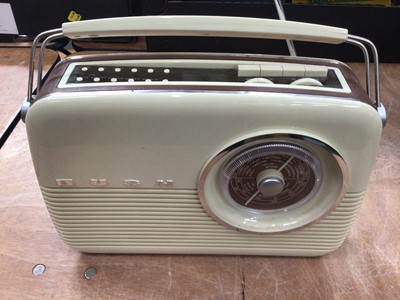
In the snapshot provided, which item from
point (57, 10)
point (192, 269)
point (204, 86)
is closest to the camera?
point (204, 86)

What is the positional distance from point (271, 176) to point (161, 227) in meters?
0.16

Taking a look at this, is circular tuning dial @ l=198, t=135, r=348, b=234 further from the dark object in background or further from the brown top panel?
the dark object in background

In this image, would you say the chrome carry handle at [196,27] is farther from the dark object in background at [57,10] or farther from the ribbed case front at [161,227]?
the dark object in background at [57,10]

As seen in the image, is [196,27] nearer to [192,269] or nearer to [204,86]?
[204,86]

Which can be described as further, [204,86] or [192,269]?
[192,269]

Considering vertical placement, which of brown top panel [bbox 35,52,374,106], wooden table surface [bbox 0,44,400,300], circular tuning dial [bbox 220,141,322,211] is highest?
brown top panel [bbox 35,52,374,106]

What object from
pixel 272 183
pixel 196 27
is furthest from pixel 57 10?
pixel 272 183

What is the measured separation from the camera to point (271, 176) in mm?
433

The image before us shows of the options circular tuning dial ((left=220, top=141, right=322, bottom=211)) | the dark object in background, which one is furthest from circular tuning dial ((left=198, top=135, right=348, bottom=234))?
the dark object in background

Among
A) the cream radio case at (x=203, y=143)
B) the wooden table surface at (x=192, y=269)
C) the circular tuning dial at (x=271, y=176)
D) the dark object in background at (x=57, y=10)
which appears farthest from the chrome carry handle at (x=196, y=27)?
the dark object in background at (x=57, y=10)

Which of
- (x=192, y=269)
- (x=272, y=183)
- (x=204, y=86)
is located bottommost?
(x=192, y=269)

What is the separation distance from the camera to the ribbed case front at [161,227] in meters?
0.45

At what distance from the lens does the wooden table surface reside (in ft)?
1.58

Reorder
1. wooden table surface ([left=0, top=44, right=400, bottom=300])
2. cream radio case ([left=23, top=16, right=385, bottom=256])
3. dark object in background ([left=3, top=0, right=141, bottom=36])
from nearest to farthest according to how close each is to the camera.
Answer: cream radio case ([left=23, top=16, right=385, bottom=256]) < wooden table surface ([left=0, top=44, right=400, bottom=300]) < dark object in background ([left=3, top=0, right=141, bottom=36])
